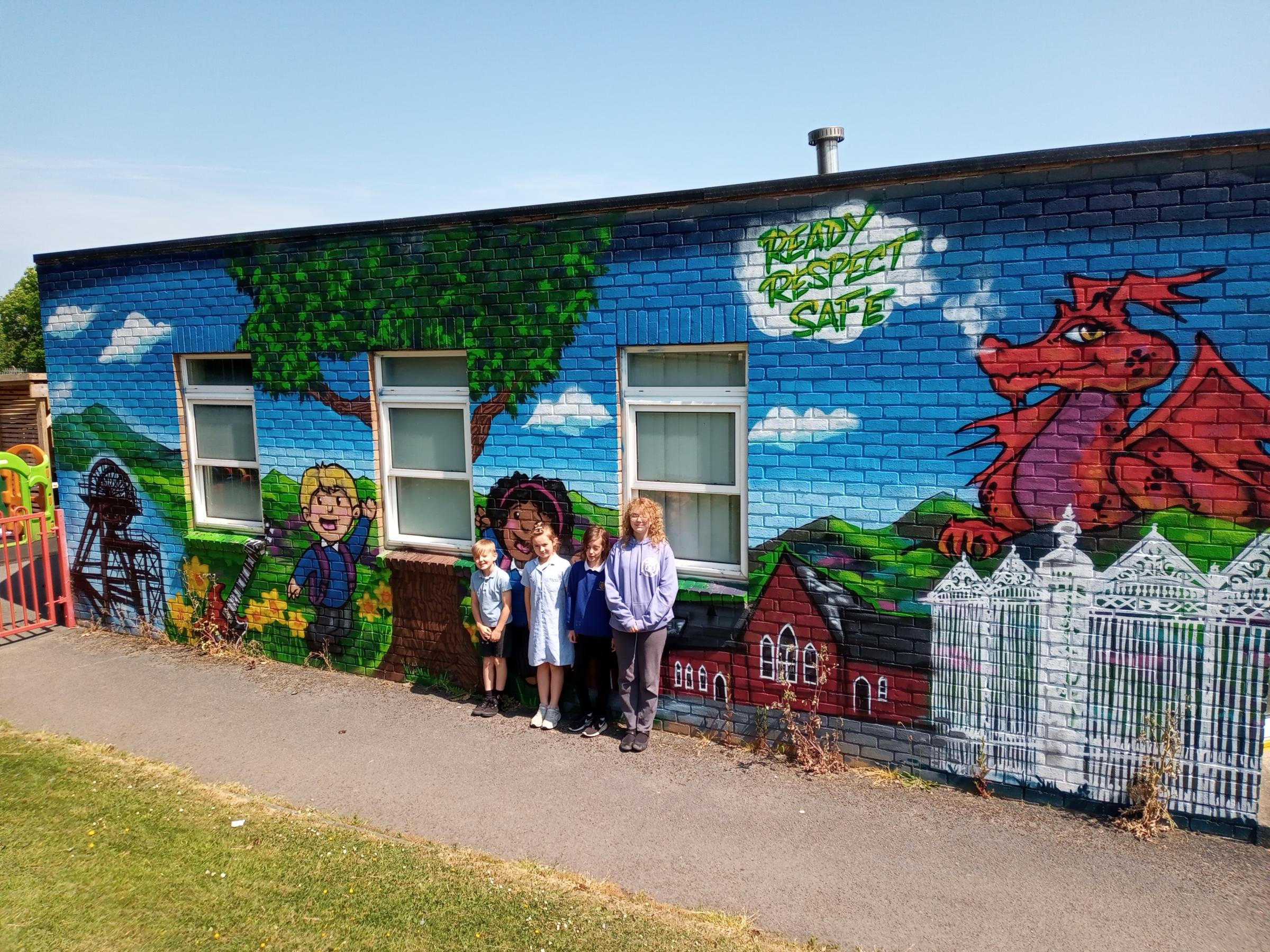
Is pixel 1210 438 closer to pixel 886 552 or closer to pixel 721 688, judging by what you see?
pixel 886 552

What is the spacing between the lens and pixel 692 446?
20.9 feet

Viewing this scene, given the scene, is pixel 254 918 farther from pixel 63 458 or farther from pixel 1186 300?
pixel 63 458

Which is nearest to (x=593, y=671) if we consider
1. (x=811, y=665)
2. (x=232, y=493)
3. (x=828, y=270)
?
(x=811, y=665)

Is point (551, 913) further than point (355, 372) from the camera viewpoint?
No

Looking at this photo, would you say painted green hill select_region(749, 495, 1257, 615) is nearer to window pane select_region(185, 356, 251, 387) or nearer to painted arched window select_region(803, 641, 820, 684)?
painted arched window select_region(803, 641, 820, 684)

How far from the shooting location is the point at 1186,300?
4.74m

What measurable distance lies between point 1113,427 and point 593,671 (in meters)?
3.71

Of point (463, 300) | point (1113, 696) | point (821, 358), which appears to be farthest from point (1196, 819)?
point (463, 300)

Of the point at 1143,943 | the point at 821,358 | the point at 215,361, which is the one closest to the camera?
the point at 1143,943

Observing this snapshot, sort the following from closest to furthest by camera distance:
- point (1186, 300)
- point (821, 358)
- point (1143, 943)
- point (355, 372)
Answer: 1. point (1143, 943)
2. point (1186, 300)
3. point (821, 358)
4. point (355, 372)

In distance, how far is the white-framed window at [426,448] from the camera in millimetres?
7250

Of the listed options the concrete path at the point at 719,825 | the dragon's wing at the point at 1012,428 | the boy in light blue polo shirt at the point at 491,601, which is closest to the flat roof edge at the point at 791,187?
the dragon's wing at the point at 1012,428

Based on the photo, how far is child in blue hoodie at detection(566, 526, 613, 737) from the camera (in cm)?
630

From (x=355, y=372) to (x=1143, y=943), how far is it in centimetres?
643
